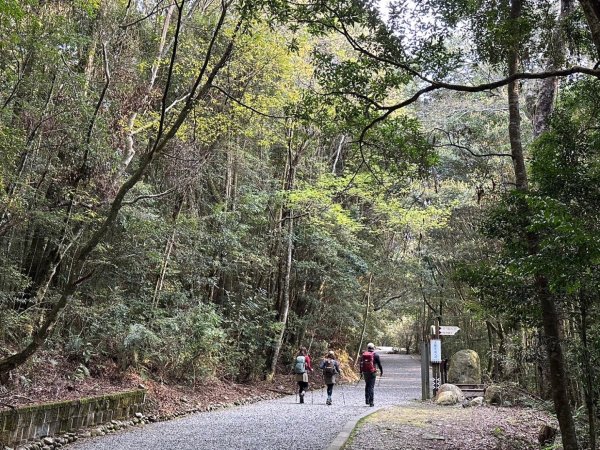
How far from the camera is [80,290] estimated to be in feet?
33.1

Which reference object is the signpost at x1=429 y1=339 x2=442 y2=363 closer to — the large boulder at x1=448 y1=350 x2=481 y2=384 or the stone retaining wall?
the large boulder at x1=448 y1=350 x2=481 y2=384

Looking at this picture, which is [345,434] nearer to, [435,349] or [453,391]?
[453,391]

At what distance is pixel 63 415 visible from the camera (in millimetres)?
6902

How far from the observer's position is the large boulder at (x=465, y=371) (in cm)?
1614

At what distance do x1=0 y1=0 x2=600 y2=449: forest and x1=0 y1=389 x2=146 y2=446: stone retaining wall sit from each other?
101cm

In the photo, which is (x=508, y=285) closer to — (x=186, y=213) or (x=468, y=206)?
(x=186, y=213)

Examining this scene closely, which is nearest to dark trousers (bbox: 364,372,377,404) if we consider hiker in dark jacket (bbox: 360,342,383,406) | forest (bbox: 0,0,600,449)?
hiker in dark jacket (bbox: 360,342,383,406)

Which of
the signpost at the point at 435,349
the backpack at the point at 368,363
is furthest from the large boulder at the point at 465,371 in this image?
the backpack at the point at 368,363

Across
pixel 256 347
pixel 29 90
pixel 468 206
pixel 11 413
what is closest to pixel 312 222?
pixel 256 347

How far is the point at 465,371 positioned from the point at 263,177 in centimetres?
968

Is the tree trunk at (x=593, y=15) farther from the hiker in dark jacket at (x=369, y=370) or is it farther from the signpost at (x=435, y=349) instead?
the signpost at (x=435, y=349)

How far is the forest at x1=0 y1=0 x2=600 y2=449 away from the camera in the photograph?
225 inches

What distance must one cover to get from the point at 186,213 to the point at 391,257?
12.7 metres

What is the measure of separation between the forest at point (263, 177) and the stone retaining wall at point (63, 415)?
101 cm
